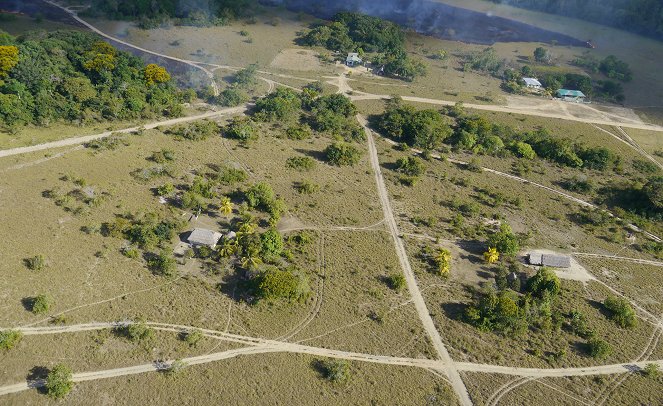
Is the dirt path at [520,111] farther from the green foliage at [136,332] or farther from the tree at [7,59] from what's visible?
the green foliage at [136,332]

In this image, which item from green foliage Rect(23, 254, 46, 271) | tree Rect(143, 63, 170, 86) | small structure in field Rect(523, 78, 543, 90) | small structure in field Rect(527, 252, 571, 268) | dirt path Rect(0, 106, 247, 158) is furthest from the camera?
small structure in field Rect(523, 78, 543, 90)

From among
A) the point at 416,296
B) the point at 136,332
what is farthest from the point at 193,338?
the point at 416,296

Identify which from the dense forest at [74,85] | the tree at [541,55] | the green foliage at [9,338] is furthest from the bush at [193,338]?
the tree at [541,55]

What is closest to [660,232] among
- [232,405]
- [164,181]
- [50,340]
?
[232,405]

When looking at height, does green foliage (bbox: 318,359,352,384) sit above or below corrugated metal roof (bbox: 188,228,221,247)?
below

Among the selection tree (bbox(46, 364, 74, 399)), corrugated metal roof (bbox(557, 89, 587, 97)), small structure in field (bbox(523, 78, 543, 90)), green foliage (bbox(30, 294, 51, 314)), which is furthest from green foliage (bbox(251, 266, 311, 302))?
corrugated metal roof (bbox(557, 89, 587, 97))

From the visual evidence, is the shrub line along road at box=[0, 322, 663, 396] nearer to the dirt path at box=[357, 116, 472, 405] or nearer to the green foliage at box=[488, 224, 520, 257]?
the dirt path at box=[357, 116, 472, 405]

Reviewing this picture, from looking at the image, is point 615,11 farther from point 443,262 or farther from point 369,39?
point 443,262
